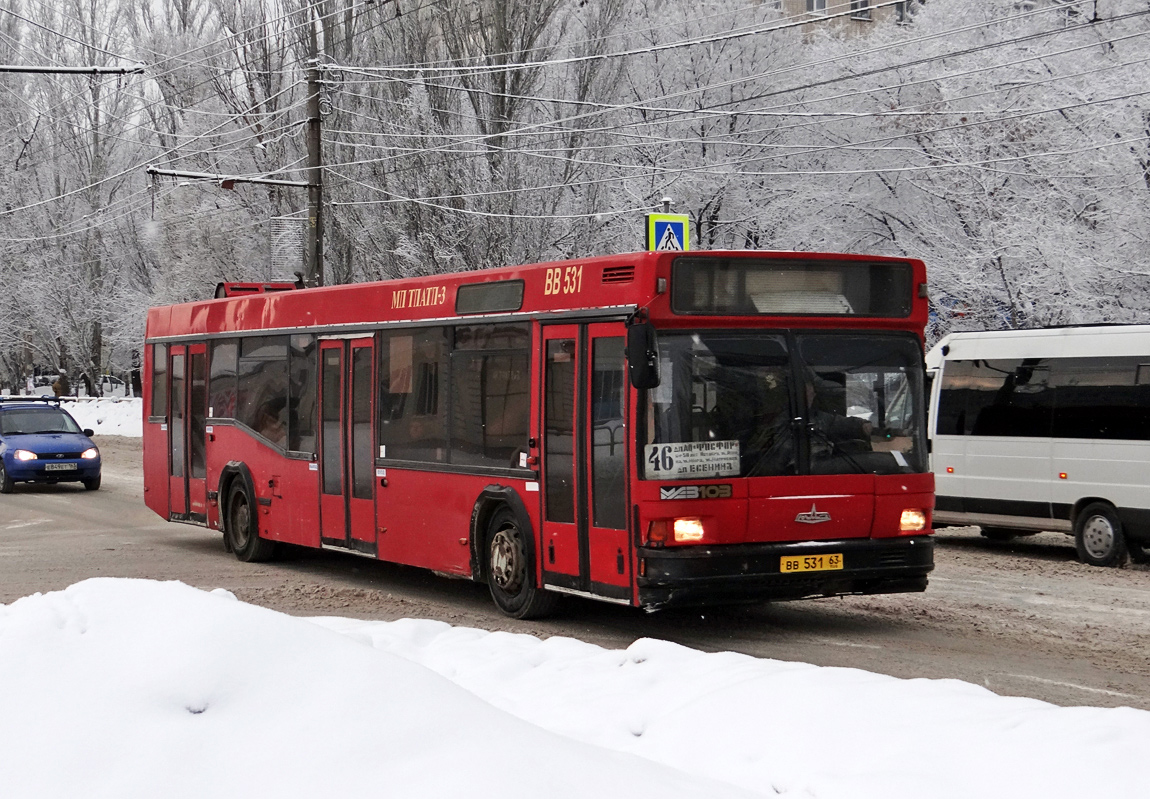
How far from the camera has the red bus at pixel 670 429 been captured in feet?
33.7

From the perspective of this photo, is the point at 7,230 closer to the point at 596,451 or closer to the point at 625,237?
the point at 625,237

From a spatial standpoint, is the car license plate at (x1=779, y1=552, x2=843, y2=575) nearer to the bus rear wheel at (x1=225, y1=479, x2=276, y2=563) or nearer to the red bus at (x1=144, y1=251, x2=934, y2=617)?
the red bus at (x1=144, y1=251, x2=934, y2=617)

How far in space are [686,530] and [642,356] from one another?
1181 millimetres

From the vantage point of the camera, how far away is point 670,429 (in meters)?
10.2

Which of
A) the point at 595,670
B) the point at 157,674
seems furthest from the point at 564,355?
the point at 157,674

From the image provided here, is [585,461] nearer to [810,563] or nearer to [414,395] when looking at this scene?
[810,563]

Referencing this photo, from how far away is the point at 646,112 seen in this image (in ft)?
120

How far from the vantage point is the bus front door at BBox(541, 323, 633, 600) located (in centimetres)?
1048

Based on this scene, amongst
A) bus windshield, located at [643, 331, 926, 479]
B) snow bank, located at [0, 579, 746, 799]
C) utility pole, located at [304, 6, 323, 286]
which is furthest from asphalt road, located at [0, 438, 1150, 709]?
utility pole, located at [304, 6, 323, 286]

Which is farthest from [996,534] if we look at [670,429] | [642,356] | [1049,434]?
[642,356]

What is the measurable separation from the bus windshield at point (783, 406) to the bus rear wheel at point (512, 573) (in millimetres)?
1786

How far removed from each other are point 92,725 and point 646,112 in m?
33.4

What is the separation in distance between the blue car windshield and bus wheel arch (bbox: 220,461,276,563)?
38.8 ft

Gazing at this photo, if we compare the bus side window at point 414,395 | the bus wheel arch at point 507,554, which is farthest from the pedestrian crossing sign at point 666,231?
the bus wheel arch at point 507,554
